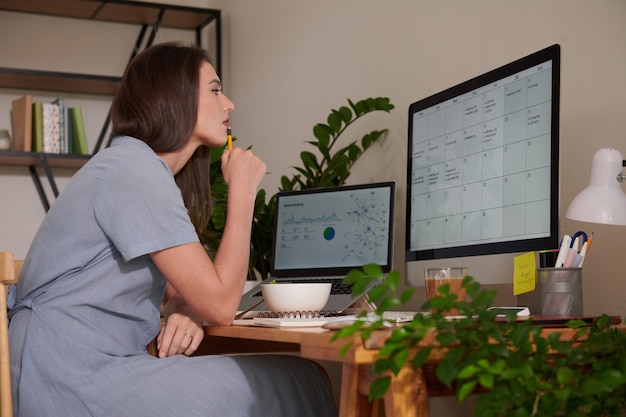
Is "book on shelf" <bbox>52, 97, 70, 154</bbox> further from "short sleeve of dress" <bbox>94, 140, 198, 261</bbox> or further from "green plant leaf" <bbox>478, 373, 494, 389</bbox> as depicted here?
"green plant leaf" <bbox>478, 373, 494, 389</bbox>

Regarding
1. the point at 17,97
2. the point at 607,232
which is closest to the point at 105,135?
the point at 17,97

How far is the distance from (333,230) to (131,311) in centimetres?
68

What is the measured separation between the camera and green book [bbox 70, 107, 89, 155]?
371 centimetres

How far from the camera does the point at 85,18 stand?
388cm

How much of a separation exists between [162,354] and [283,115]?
5.63 ft

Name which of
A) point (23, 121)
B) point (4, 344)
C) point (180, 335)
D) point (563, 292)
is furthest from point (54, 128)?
point (563, 292)

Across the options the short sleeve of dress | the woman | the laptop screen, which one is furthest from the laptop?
the short sleeve of dress

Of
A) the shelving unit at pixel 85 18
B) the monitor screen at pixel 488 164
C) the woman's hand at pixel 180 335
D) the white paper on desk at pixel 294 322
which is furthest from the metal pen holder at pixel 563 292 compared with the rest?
the shelving unit at pixel 85 18

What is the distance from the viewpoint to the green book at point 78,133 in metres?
3.71

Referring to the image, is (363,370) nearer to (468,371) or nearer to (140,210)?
(468,371)

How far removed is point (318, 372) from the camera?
63.3 inches

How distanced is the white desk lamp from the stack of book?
105 inches

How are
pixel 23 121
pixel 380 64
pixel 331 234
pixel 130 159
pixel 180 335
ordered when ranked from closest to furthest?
1. pixel 130 159
2. pixel 180 335
3. pixel 331 234
4. pixel 380 64
5. pixel 23 121

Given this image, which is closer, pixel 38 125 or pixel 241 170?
pixel 241 170
